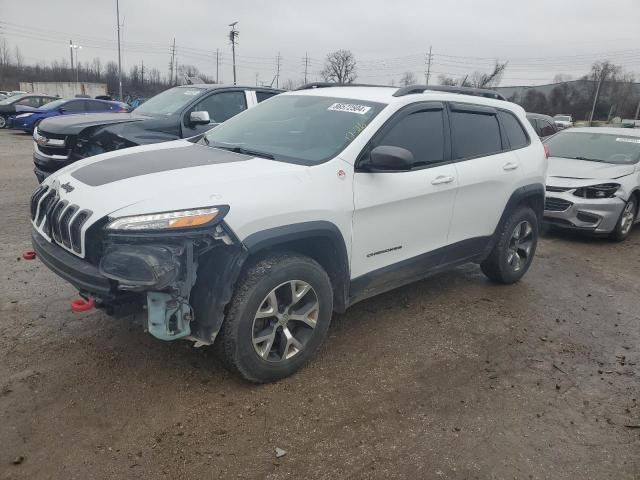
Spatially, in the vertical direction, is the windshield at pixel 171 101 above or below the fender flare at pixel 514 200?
above

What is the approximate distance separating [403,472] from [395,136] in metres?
2.30

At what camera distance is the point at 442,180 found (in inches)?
159

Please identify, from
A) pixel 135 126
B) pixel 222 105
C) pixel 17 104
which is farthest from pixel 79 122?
pixel 17 104

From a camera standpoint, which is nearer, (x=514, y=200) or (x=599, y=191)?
(x=514, y=200)

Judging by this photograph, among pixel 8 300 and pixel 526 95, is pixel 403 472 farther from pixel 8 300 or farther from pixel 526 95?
pixel 526 95

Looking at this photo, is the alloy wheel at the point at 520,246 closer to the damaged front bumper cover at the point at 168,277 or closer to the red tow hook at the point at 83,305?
the damaged front bumper cover at the point at 168,277

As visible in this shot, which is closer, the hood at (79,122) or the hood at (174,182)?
the hood at (174,182)

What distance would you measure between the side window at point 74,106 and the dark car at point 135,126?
10.5 metres

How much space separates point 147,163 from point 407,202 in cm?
186

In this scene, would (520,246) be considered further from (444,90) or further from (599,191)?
(599,191)

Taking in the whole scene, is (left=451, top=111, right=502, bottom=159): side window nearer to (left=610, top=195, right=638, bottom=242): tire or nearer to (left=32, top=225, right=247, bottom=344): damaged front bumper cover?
(left=32, top=225, right=247, bottom=344): damaged front bumper cover

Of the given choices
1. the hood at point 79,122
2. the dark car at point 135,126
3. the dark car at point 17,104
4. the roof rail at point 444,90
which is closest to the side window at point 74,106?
the dark car at point 17,104

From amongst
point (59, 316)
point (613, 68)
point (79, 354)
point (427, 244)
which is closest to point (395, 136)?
point (427, 244)

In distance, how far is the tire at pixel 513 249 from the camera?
4.97 meters
